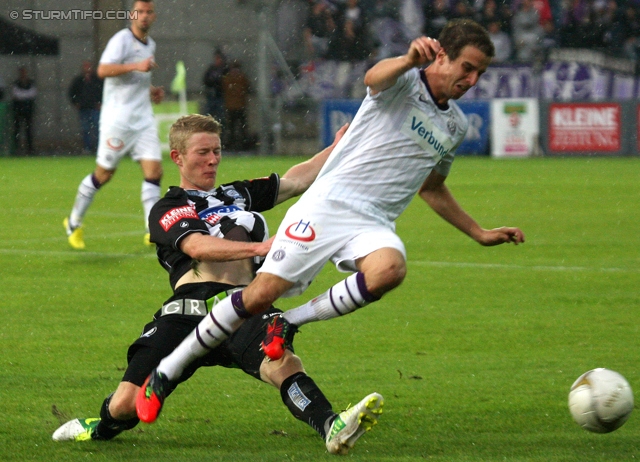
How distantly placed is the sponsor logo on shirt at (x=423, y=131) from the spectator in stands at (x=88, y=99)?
2088cm

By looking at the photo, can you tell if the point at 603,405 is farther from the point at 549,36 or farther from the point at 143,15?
the point at 549,36

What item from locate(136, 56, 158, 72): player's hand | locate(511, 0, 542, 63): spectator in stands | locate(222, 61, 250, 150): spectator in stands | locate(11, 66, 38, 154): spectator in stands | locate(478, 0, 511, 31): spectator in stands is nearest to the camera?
locate(136, 56, 158, 72): player's hand

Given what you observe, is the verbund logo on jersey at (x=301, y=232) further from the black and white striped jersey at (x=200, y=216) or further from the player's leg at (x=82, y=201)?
the player's leg at (x=82, y=201)

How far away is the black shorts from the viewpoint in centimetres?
453

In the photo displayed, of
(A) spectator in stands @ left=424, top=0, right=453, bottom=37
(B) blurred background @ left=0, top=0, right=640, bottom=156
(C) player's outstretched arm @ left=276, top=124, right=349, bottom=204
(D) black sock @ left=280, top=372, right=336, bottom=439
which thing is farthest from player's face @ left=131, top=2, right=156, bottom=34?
(A) spectator in stands @ left=424, top=0, right=453, bottom=37

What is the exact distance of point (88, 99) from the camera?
24984mm

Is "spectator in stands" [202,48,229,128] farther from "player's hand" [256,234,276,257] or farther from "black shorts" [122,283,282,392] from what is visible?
"player's hand" [256,234,276,257]

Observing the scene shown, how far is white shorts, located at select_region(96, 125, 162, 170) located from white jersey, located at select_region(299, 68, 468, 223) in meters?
6.06

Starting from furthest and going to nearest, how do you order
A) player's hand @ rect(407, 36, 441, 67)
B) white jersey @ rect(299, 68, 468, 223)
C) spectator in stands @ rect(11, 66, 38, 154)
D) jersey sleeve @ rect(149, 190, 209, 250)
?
1. spectator in stands @ rect(11, 66, 38, 154)
2. white jersey @ rect(299, 68, 468, 223)
3. jersey sleeve @ rect(149, 190, 209, 250)
4. player's hand @ rect(407, 36, 441, 67)

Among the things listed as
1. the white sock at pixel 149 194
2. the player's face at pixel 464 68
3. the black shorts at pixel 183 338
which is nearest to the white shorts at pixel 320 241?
the black shorts at pixel 183 338

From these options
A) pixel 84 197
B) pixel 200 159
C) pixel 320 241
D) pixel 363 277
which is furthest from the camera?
pixel 84 197

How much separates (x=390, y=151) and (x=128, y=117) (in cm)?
655

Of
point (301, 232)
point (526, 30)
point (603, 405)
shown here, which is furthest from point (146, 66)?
point (526, 30)

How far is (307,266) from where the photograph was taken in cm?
453
